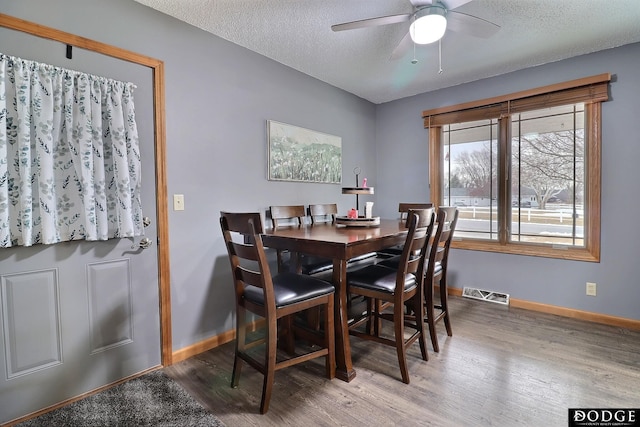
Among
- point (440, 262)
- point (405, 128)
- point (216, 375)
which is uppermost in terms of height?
point (405, 128)

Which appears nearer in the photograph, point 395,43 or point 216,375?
point 216,375

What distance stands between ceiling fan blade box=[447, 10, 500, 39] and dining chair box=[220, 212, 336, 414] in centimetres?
172

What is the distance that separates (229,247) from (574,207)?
10.9 ft

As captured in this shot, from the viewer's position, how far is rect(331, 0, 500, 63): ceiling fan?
1.82 m

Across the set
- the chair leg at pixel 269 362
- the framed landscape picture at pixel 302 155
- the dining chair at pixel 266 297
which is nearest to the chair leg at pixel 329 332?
the dining chair at pixel 266 297

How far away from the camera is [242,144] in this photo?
2.66m

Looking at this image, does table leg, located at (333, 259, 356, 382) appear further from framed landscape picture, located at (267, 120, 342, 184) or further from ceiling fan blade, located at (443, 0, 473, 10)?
ceiling fan blade, located at (443, 0, 473, 10)

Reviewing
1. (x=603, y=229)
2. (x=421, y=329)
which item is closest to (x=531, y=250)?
(x=603, y=229)

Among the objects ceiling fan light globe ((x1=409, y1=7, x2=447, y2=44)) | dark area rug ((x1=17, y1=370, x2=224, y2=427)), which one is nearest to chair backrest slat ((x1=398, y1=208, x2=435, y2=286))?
ceiling fan light globe ((x1=409, y1=7, x2=447, y2=44))

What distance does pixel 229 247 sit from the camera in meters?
1.78

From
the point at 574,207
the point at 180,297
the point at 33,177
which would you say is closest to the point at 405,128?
the point at 574,207

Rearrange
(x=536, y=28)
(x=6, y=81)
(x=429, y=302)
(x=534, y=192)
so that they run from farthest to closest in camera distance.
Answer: (x=534, y=192) → (x=536, y=28) → (x=429, y=302) → (x=6, y=81)

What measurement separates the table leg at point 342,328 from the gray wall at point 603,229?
7.44ft

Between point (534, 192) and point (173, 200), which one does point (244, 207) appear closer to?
point (173, 200)
